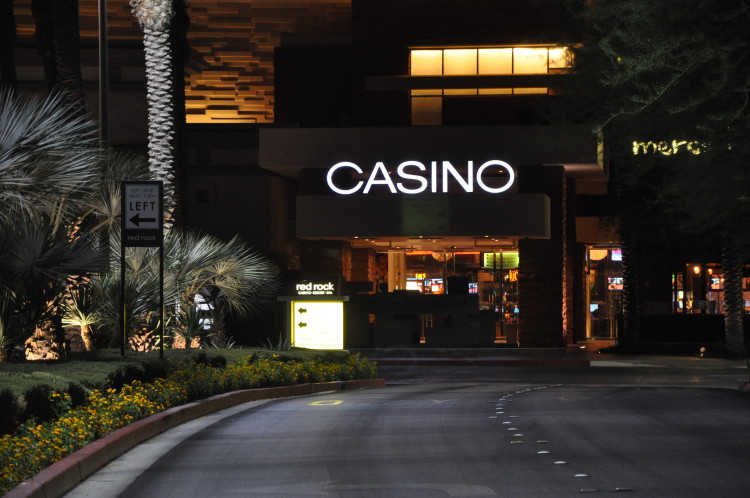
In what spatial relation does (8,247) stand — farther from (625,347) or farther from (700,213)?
(625,347)

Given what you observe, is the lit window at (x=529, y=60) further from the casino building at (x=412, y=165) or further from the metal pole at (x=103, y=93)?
the metal pole at (x=103, y=93)

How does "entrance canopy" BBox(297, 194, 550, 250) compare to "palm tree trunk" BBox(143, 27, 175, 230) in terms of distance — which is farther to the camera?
"entrance canopy" BBox(297, 194, 550, 250)

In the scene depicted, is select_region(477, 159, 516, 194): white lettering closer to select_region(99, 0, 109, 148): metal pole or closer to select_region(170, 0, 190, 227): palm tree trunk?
select_region(170, 0, 190, 227): palm tree trunk

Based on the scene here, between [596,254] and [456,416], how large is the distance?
36821 millimetres

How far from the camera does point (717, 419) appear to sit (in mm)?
15766

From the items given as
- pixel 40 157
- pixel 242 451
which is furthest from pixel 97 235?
pixel 242 451

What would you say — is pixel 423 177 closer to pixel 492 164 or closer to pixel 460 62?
pixel 492 164

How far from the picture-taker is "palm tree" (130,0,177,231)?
2634cm

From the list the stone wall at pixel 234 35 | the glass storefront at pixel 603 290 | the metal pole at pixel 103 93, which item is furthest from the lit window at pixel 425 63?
the metal pole at pixel 103 93

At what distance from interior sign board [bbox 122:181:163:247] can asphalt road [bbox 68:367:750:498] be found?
10.4 feet

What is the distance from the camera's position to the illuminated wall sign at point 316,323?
117ft

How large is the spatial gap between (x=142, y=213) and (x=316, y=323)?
17063 millimetres

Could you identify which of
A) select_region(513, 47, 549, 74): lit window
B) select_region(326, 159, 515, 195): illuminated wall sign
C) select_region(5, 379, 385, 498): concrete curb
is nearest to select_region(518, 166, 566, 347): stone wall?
select_region(326, 159, 515, 195): illuminated wall sign

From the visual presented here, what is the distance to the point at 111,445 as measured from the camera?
12.2 metres
